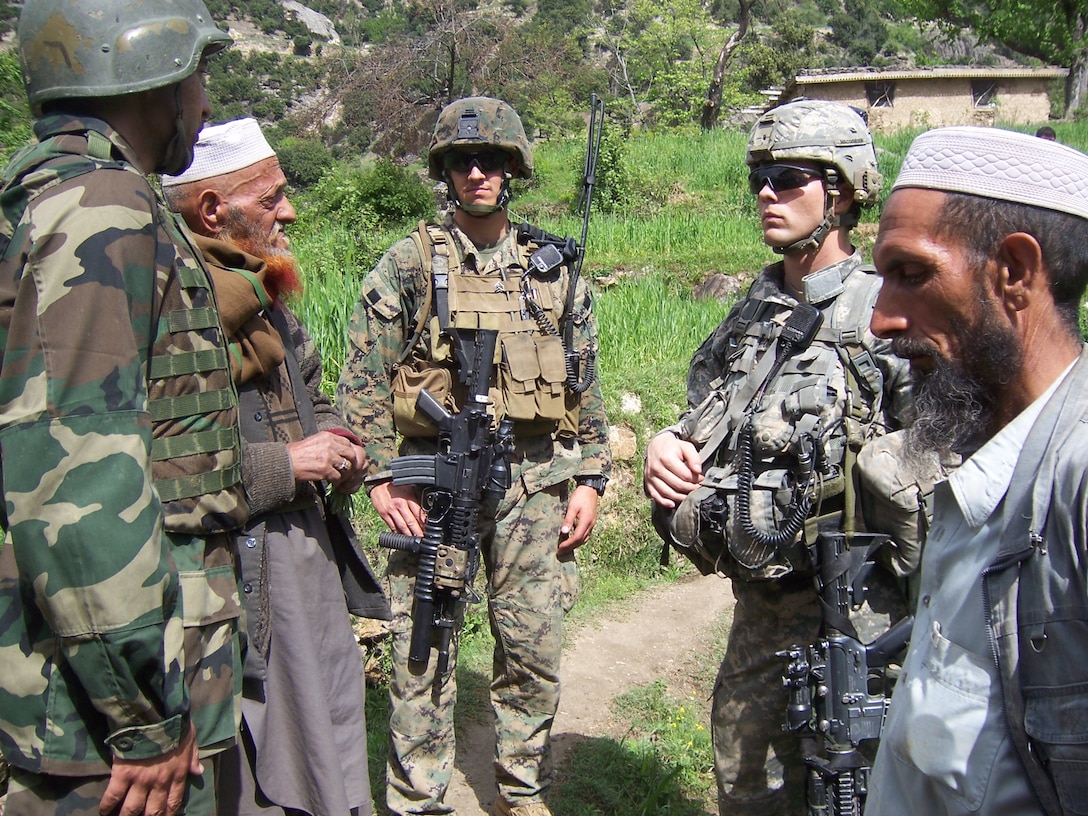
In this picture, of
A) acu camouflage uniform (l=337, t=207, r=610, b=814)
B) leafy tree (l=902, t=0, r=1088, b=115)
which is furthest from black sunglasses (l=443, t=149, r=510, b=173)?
leafy tree (l=902, t=0, r=1088, b=115)

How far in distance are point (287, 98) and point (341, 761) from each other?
48.7 m

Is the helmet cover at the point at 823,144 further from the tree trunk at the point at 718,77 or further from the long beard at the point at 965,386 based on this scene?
A: the tree trunk at the point at 718,77

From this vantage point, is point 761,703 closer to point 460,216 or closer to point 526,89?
point 460,216

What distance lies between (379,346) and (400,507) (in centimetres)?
56

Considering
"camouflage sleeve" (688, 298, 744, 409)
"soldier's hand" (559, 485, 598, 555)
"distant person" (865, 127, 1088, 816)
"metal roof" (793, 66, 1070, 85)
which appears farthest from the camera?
"metal roof" (793, 66, 1070, 85)

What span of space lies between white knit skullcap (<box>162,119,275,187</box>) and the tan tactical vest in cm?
82

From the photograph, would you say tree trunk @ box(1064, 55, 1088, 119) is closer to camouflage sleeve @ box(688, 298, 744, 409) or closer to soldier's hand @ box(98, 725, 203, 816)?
camouflage sleeve @ box(688, 298, 744, 409)

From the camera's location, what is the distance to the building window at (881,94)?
29.0 m

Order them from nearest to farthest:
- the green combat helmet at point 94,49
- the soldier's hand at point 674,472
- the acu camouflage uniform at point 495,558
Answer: the green combat helmet at point 94,49, the soldier's hand at point 674,472, the acu camouflage uniform at point 495,558

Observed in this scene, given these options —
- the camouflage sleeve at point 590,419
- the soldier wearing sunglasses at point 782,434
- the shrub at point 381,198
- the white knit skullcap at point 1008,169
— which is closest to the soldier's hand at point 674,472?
the soldier wearing sunglasses at point 782,434

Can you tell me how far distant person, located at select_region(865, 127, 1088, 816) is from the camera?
1.14 metres

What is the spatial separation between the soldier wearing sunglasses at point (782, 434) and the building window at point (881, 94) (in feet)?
96.1

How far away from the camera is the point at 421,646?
2955 mm

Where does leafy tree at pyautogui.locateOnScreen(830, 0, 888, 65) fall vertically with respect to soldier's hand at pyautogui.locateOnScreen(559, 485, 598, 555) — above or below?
below
